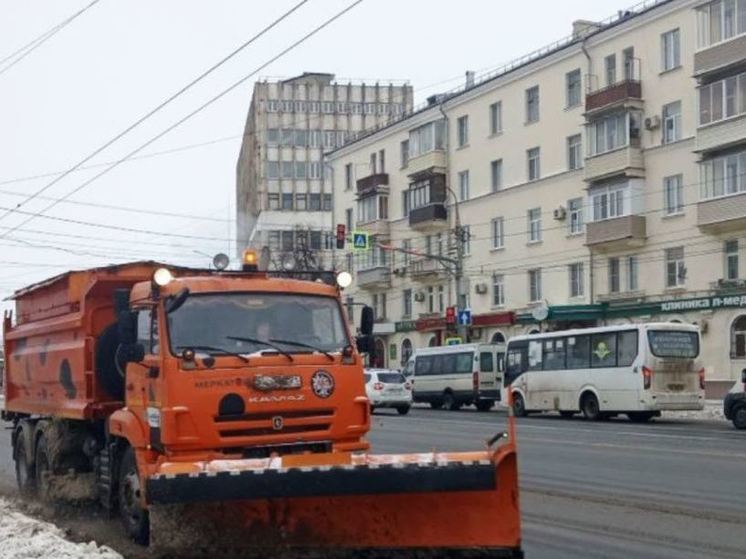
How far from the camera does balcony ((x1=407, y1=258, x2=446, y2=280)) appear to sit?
63.0m

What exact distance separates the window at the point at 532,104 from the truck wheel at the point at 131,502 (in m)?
Result: 46.4

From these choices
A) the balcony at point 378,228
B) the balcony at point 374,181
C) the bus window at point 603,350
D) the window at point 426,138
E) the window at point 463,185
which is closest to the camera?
the bus window at point 603,350

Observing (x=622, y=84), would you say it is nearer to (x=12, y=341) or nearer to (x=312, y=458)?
(x=12, y=341)

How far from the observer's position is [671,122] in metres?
46.8

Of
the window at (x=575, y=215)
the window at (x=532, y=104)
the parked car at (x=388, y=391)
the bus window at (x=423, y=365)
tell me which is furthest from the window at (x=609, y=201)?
the parked car at (x=388, y=391)

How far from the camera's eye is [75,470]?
12898 mm

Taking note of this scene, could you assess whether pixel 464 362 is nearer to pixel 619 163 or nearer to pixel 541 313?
pixel 541 313

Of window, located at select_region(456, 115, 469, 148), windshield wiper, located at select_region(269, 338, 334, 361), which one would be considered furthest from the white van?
windshield wiper, located at select_region(269, 338, 334, 361)

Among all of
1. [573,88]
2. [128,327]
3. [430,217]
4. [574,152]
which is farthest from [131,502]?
[430,217]

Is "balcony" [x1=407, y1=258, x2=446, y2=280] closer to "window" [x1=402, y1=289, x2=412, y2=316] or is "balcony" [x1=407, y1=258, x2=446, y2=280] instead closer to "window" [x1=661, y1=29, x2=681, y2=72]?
"window" [x1=402, y1=289, x2=412, y2=316]

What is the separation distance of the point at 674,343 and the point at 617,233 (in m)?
15.8

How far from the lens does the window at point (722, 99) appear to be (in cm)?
4194

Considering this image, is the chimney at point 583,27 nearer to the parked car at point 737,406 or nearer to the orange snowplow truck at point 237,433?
the parked car at point 737,406

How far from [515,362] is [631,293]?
1149 cm
